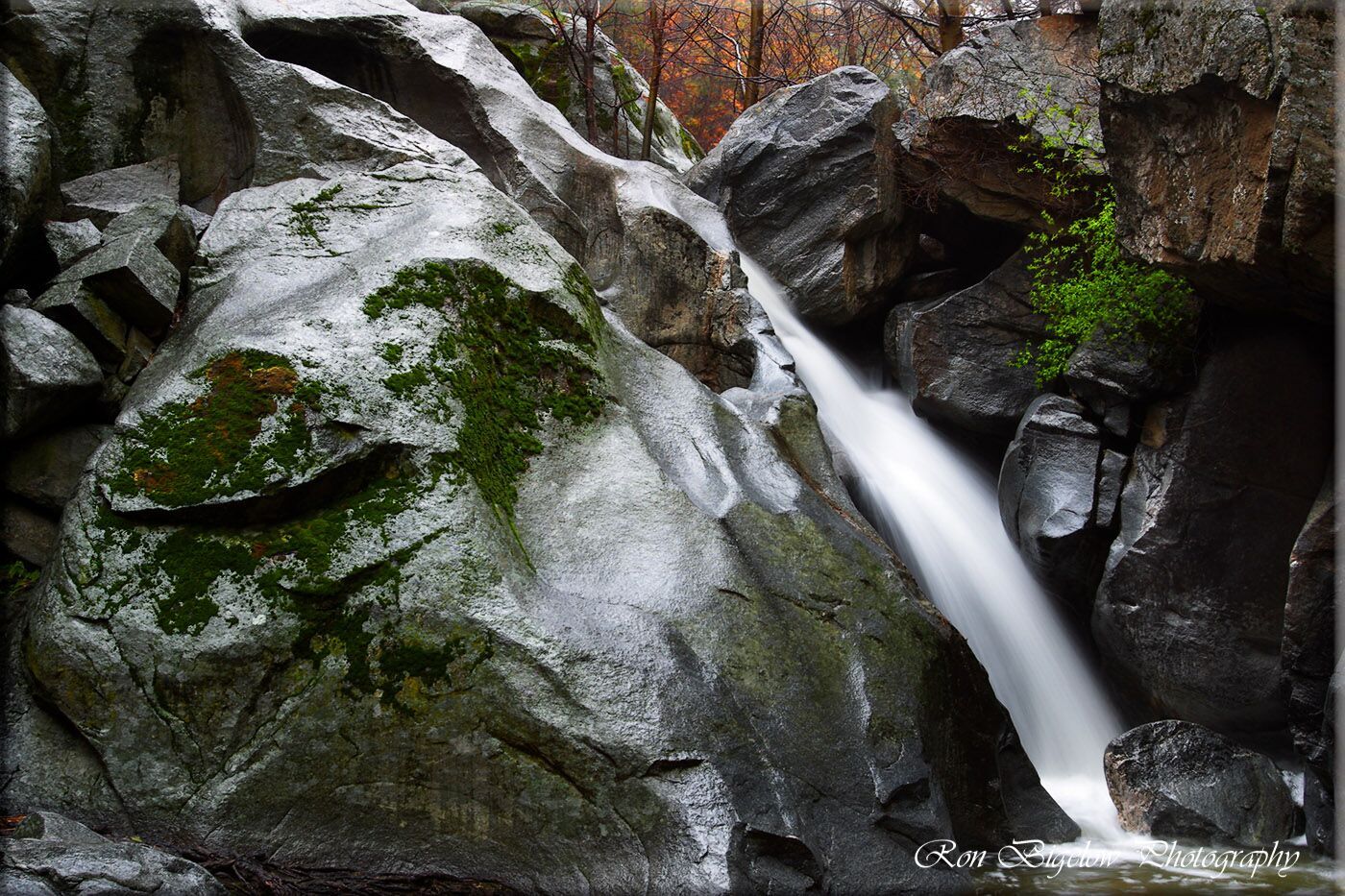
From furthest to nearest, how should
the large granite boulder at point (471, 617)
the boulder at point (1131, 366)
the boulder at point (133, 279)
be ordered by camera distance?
the boulder at point (1131, 366), the boulder at point (133, 279), the large granite boulder at point (471, 617)

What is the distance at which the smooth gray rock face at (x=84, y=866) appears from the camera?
3.26 metres

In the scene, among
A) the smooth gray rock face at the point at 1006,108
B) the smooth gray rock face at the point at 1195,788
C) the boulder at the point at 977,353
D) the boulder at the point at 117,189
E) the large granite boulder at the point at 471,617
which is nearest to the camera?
the large granite boulder at the point at 471,617

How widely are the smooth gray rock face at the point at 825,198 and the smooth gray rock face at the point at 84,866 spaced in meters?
8.73

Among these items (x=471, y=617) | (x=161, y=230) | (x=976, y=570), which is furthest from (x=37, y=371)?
(x=976, y=570)

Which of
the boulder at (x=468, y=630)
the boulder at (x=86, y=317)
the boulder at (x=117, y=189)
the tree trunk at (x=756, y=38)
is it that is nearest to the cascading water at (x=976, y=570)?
the boulder at (x=468, y=630)

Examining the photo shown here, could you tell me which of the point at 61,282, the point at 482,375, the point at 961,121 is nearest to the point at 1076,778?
the point at 482,375

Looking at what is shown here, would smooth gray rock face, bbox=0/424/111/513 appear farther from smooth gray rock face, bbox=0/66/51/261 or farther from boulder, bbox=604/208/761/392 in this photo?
boulder, bbox=604/208/761/392

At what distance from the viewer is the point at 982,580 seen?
8.11 m

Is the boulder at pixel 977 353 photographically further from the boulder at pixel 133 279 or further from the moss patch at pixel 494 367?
the boulder at pixel 133 279

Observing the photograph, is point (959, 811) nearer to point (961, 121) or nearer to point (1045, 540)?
point (1045, 540)

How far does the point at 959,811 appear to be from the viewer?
16.0ft

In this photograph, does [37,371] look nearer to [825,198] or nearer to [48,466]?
[48,466]

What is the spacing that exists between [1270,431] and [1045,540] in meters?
1.84

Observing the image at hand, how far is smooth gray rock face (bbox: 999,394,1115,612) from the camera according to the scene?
8.13m
